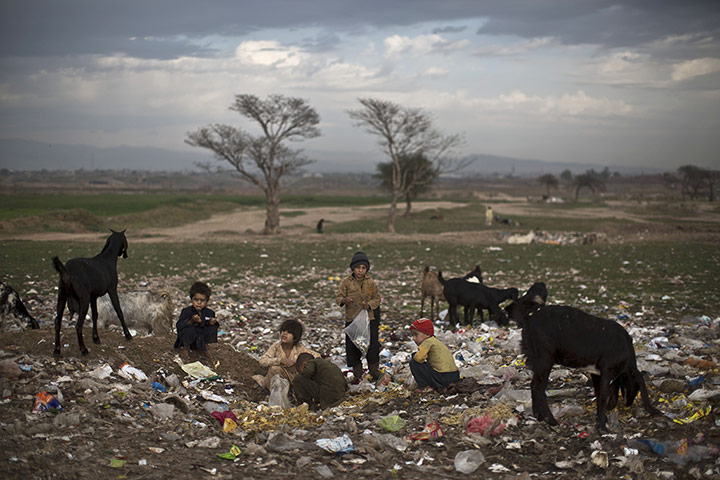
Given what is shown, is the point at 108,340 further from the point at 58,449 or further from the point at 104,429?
the point at 58,449

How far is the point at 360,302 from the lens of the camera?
23.6 ft

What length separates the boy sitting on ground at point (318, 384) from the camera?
609 cm

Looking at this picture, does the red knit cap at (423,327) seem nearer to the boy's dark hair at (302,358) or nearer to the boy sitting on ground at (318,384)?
the boy sitting on ground at (318,384)

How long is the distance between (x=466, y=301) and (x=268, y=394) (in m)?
4.83

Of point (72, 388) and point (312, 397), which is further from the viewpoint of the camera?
point (312, 397)

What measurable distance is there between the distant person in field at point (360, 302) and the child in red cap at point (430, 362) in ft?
2.86

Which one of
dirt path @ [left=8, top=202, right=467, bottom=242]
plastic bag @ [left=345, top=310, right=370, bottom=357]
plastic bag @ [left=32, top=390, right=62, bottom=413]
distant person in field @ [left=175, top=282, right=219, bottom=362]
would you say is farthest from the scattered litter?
dirt path @ [left=8, top=202, right=467, bottom=242]

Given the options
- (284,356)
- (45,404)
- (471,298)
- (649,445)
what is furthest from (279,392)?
(471,298)

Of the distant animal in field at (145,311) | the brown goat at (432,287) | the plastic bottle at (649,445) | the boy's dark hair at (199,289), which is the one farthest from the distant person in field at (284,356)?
the brown goat at (432,287)

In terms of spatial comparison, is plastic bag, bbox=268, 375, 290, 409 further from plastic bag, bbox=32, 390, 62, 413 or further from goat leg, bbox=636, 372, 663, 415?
goat leg, bbox=636, 372, 663, 415

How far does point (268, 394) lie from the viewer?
258 inches

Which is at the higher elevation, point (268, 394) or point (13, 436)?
point (13, 436)

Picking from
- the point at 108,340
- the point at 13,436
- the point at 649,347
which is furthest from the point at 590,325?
the point at 108,340

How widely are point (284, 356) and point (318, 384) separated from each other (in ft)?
2.11
